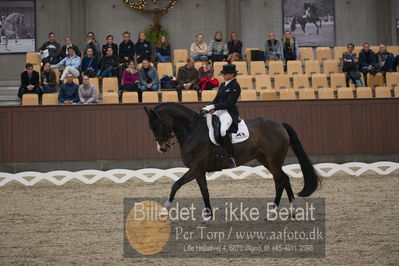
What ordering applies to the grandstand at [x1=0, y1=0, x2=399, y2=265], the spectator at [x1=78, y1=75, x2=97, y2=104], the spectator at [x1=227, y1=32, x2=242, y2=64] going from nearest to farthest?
1. the grandstand at [x1=0, y1=0, x2=399, y2=265]
2. the spectator at [x1=78, y1=75, x2=97, y2=104]
3. the spectator at [x1=227, y1=32, x2=242, y2=64]

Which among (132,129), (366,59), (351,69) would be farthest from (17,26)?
(366,59)

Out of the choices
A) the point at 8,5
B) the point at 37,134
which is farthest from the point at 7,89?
the point at 37,134

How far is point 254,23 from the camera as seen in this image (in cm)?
2183

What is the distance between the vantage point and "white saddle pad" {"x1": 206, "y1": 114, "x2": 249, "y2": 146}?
824 cm

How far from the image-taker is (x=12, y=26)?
2095 cm

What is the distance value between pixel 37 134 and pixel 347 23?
12.4 metres

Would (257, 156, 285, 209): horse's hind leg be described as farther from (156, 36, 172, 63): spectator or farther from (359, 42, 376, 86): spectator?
(156, 36, 172, 63): spectator

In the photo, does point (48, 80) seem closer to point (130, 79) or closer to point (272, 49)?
point (130, 79)

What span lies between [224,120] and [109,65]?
9.06 m

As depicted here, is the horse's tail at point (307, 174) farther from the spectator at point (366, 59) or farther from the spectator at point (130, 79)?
the spectator at point (366, 59)

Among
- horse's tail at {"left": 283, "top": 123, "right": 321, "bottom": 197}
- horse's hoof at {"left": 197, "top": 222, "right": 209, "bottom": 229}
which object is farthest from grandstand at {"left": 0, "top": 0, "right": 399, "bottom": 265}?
horse's hoof at {"left": 197, "top": 222, "right": 209, "bottom": 229}

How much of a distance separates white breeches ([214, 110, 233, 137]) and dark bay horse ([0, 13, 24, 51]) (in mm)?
14306

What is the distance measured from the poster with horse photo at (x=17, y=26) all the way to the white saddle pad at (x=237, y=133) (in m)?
14.2

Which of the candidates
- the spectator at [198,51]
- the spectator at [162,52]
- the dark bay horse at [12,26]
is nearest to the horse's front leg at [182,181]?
the spectator at [198,51]
